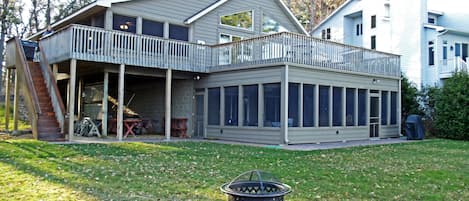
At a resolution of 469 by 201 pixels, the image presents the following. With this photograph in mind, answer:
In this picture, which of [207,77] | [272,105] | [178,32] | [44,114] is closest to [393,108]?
[272,105]

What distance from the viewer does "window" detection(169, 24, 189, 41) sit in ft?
55.5

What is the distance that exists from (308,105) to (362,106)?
3340 mm

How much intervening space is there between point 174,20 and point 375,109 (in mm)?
8891

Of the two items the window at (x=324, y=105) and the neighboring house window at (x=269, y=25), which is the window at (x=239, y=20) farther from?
the window at (x=324, y=105)

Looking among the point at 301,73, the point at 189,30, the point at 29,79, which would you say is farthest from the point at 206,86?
the point at 29,79

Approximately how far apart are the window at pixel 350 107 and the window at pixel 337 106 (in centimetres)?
37

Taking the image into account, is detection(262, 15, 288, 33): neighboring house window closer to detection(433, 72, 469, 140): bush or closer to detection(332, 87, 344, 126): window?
detection(332, 87, 344, 126): window

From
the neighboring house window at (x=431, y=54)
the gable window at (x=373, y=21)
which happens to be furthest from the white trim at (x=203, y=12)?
the gable window at (x=373, y=21)

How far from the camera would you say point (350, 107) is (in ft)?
51.5

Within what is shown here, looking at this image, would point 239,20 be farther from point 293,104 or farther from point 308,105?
point 293,104

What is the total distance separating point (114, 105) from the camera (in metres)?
18.6

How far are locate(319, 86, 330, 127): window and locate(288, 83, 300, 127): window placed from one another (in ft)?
4.04

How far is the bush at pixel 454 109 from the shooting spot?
17000 millimetres

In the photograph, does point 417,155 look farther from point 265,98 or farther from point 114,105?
point 114,105
